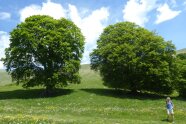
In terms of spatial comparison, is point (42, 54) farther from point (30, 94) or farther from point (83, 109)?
point (83, 109)

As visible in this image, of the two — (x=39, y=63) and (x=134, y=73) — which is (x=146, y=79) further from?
(x=39, y=63)

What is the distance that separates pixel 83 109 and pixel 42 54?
24.0 meters

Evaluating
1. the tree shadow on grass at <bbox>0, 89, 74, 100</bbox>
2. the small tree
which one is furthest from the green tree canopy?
the tree shadow on grass at <bbox>0, 89, 74, 100</bbox>

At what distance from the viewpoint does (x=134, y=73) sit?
7231 cm

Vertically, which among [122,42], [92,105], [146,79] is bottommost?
[92,105]

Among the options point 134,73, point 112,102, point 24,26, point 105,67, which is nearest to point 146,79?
point 134,73

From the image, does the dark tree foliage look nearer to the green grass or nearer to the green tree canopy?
the green tree canopy

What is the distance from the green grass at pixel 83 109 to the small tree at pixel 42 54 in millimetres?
3291

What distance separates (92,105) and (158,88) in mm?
20187

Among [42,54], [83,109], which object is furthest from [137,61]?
[83,109]

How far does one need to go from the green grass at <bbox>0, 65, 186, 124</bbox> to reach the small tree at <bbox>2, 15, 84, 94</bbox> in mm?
3291

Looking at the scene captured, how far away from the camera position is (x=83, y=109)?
4991 centimetres

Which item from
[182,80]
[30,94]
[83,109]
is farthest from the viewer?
[182,80]

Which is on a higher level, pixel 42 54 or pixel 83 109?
pixel 42 54
